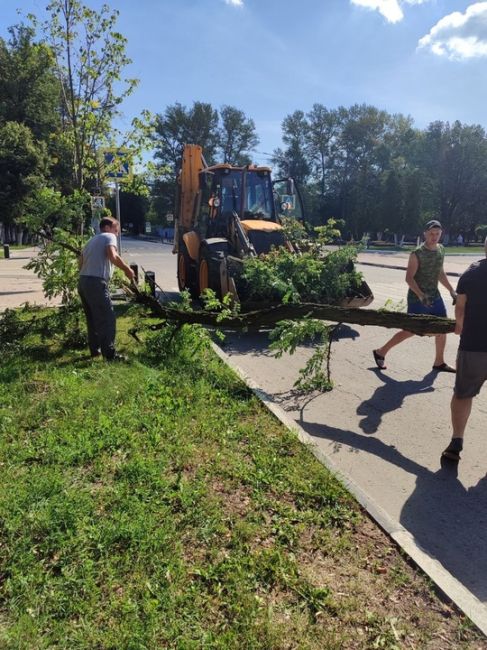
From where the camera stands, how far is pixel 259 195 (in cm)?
1116

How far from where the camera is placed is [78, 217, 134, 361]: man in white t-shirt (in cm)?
614

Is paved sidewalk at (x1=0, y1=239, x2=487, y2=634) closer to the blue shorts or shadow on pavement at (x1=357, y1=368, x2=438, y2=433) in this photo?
shadow on pavement at (x1=357, y1=368, x2=438, y2=433)

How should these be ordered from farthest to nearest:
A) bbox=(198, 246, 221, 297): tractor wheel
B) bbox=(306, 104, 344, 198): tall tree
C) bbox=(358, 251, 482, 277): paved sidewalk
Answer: bbox=(306, 104, 344, 198): tall tree → bbox=(358, 251, 482, 277): paved sidewalk → bbox=(198, 246, 221, 297): tractor wheel

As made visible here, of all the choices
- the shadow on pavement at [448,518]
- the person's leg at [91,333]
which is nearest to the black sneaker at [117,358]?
the person's leg at [91,333]

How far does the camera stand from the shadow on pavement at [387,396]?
5.00 m

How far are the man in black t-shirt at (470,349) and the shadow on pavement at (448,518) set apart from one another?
1.01 feet

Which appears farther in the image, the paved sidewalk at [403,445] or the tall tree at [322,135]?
the tall tree at [322,135]

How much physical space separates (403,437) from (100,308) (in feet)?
12.6

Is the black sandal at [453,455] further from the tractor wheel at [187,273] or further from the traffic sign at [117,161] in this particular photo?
the tractor wheel at [187,273]

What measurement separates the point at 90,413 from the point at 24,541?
1812 millimetres

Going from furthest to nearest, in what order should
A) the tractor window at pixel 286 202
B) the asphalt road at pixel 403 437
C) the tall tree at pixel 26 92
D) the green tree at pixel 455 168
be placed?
the green tree at pixel 455 168 → the tall tree at pixel 26 92 → the tractor window at pixel 286 202 → the asphalt road at pixel 403 437

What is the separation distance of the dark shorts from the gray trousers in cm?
407

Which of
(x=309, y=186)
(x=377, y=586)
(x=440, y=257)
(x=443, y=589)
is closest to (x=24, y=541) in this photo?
(x=377, y=586)

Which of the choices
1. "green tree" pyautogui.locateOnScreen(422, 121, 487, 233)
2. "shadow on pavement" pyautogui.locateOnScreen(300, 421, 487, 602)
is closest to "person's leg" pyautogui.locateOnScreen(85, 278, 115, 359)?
"shadow on pavement" pyautogui.locateOnScreen(300, 421, 487, 602)
